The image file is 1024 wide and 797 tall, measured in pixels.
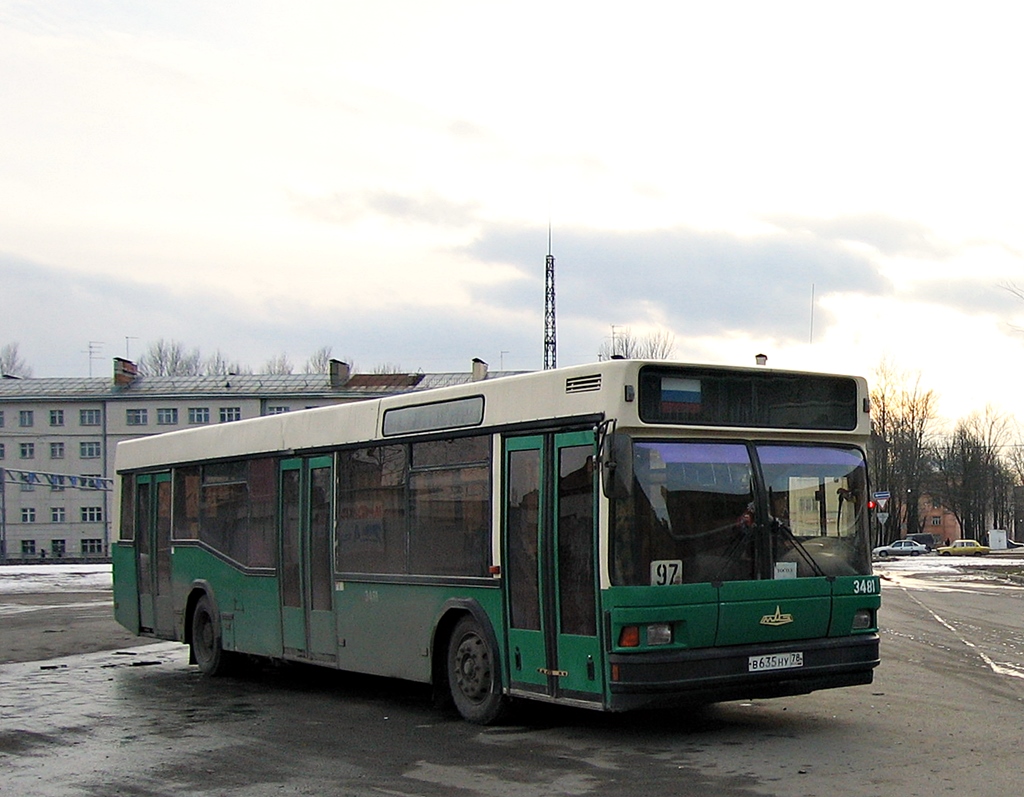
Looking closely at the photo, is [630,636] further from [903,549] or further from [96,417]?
[96,417]

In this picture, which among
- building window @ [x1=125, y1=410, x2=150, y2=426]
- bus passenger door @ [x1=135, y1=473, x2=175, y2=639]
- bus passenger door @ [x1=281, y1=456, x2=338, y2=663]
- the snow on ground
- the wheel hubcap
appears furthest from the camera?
building window @ [x1=125, y1=410, x2=150, y2=426]

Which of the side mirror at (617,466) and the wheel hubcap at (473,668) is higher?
the side mirror at (617,466)

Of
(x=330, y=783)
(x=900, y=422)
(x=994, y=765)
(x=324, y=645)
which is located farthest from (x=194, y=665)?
(x=900, y=422)

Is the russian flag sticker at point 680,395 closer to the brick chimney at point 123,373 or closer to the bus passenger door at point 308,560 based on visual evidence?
the bus passenger door at point 308,560

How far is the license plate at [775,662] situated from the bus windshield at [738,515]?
21.8 inches

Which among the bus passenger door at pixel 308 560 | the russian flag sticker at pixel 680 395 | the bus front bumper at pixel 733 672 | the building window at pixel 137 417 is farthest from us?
the building window at pixel 137 417

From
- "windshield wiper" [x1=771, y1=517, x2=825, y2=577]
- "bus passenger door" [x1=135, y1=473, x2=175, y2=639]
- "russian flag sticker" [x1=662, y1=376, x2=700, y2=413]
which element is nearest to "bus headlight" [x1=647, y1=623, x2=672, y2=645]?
"windshield wiper" [x1=771, y1=517, x2=825, y2=577]

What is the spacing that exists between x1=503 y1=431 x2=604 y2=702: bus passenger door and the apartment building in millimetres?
83613

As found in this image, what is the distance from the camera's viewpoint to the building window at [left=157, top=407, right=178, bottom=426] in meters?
95.8

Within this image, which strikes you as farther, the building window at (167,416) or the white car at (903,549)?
the building window at (167,416)

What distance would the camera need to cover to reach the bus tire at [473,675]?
33.3ft

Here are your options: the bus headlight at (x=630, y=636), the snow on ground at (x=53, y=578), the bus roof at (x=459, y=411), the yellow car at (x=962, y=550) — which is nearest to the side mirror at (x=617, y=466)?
the bus roof at (x=459, y=411)

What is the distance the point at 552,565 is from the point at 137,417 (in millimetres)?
91230

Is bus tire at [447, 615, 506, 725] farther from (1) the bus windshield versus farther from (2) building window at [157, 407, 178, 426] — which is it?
(2) building window at [157, 407, 178, 426]
